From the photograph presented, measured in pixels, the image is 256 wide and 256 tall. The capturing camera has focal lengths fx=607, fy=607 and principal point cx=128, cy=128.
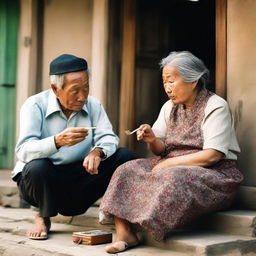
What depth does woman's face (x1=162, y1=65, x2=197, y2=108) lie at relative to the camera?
454cm

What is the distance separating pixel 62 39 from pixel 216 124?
3313 mm

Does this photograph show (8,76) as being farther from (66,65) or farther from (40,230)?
(40,230)

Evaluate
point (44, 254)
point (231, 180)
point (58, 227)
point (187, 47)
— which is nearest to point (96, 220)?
point (58, 227)

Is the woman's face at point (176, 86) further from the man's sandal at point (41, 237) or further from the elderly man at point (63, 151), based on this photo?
the man's sandal at point (41, 237)

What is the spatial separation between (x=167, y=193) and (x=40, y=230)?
3.88 feet

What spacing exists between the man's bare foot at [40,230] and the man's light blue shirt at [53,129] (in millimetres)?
445

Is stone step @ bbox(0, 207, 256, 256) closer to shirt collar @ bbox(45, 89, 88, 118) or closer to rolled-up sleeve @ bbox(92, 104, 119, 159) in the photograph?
rolled-up sleeve @ bbox(92, 104, 119, 159)

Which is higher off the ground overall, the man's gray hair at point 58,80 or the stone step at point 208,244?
the man's gray hair at point 58,80

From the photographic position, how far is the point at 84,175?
4.88 m

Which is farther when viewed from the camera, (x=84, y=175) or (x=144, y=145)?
(x=144, y=145)

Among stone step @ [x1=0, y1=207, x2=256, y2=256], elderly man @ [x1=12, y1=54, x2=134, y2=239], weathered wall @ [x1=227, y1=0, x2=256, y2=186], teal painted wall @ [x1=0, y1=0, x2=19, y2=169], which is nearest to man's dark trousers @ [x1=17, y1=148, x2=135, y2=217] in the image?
elderly man @ [x1=12, y1=54, x2=134, y2=239]

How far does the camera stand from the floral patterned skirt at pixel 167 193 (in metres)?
4.06

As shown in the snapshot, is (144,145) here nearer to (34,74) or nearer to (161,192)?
(34,74)

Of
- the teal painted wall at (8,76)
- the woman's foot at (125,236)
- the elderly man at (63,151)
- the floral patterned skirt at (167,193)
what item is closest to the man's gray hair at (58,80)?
the elderly man at (63,151)
